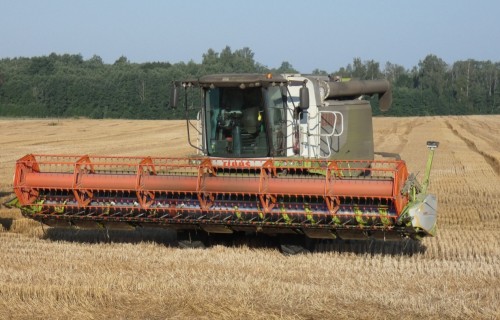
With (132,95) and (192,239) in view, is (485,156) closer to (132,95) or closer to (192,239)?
(192,239)

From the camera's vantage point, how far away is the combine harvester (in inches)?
334

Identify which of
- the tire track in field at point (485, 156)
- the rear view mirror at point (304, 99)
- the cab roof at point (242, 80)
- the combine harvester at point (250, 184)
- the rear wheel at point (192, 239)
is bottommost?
the tire track in field at point (485, 156)

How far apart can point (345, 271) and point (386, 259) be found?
2.75ft

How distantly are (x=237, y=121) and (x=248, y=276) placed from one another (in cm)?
290

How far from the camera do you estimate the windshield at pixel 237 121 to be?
387 inches

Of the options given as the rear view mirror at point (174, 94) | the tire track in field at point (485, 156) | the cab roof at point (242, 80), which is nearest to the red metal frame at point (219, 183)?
the rear view mirror at point (174, 94)

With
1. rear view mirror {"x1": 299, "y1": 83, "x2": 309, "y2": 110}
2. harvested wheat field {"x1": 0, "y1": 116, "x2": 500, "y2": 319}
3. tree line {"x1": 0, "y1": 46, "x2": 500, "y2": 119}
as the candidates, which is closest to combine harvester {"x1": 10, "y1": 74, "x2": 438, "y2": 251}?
rear view mirror {"x1": 299, "y1": 83, "x2": 309, "y2": 110}

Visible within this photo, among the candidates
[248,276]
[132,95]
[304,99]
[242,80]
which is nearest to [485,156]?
[242,80]

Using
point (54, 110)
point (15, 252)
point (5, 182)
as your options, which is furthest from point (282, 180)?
point (54, 110)

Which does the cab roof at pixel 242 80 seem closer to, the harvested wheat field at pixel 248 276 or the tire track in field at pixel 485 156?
the harvested wheat field at pixel 248 276

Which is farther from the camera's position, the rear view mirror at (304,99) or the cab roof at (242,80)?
the cab roof at (242,80)

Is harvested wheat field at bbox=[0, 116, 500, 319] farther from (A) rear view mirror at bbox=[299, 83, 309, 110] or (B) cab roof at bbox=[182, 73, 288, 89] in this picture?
(B) cab roof at bbox=[182, 73, 288, 89]

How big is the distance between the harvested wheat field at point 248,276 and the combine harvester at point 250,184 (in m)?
0.34

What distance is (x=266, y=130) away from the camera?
387 inches
